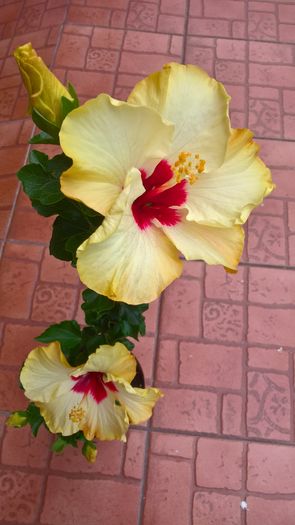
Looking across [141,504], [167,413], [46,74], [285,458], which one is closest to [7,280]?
[167,413]

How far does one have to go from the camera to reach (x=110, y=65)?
107 inches

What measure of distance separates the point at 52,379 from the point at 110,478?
0.70 m

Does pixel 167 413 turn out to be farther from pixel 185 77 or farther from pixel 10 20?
pixel 10 20

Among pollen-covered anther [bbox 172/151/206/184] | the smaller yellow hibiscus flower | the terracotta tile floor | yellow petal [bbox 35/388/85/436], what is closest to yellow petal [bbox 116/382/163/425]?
the smaller yellow hibiscus flower

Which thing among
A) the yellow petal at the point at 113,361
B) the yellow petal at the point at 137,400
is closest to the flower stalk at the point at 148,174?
the yellow petal at the point at 113,361

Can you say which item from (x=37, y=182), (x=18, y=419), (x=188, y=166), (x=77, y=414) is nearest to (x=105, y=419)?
(x=77, y=414)

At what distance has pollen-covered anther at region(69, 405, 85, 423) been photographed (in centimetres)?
122

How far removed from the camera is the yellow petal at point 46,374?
115 cm

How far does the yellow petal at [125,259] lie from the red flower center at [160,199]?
0.04m

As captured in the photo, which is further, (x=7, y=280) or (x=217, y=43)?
(x=217, y=43)

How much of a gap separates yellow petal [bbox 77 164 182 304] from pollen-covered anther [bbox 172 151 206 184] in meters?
0.08

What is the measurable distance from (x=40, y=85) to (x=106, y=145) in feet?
0.49

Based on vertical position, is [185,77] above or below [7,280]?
above

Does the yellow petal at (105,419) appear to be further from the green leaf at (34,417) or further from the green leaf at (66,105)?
the green leaf at (66,105)
